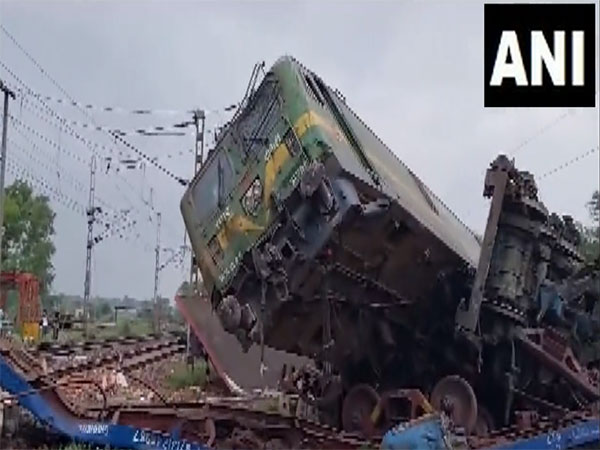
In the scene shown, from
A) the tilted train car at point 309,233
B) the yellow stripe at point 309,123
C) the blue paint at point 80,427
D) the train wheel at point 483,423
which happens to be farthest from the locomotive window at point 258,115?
the train wheel at point 483,423

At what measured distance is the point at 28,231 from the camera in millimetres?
68250

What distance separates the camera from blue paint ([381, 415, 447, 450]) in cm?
657

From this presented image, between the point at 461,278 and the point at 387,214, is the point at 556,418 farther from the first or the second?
the point at 387,214

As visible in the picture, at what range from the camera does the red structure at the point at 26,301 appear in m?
27.0

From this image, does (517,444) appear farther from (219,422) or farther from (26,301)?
(26,301)

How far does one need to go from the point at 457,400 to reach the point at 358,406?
43.3 inches

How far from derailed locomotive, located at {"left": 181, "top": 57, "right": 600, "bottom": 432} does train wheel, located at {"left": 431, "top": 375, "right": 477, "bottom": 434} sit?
0.02 metres

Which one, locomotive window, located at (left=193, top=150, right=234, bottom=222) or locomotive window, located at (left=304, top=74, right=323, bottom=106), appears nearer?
locomotive window, located at (left=304, top=74, right=323, bottom=106)

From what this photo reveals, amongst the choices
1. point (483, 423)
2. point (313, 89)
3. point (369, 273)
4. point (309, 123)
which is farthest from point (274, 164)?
point (483, 423)

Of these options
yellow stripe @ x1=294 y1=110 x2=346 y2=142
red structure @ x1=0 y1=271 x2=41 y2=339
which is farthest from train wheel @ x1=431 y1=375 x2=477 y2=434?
red structure @ x1=0 y1=271 x2=41 y2=339

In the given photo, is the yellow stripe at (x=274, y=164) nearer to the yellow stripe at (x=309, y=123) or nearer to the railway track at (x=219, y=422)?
the yellow stripe at (x=309, y=123)

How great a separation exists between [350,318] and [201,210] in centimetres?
182

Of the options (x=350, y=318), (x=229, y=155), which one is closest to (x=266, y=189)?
(x=229, y=155)

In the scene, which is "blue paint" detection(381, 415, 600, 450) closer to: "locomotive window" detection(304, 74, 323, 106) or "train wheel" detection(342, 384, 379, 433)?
"train wheel" detection(342, 384, 379, 433)
